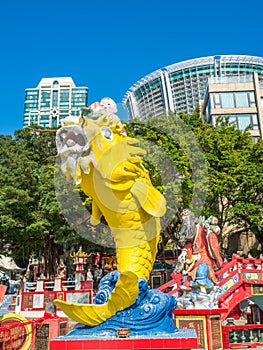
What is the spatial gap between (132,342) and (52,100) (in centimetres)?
11165

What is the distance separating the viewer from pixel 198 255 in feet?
29.0

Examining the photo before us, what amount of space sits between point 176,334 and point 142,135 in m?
13.8

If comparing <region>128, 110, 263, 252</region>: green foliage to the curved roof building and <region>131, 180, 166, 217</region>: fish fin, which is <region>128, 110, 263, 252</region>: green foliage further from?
the curved roof building

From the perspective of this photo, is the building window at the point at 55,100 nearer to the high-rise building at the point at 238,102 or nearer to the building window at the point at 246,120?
the high-rise building at the point at 238,102

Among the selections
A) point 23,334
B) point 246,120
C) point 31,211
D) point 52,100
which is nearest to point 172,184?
point 31,211

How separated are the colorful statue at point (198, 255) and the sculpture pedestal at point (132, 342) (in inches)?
122

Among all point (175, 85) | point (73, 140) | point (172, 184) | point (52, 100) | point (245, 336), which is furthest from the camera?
point (52, 100)

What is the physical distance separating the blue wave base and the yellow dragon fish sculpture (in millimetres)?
115

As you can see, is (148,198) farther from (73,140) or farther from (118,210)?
(73,140)

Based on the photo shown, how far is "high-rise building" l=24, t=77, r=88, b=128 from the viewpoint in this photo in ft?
366

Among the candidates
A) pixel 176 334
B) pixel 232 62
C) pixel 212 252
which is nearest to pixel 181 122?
pixel 212 252

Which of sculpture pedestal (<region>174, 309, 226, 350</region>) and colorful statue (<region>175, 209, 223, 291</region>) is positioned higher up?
colorful statue (<region>175, 209, 223, 291</region>)

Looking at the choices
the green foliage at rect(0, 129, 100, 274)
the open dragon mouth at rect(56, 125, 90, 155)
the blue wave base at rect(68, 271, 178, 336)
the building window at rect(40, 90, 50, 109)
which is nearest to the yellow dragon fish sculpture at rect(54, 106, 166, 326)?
the open dragon mouth at rect(56, 125, 90, 155)

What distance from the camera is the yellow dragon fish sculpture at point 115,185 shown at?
642 centimetres
